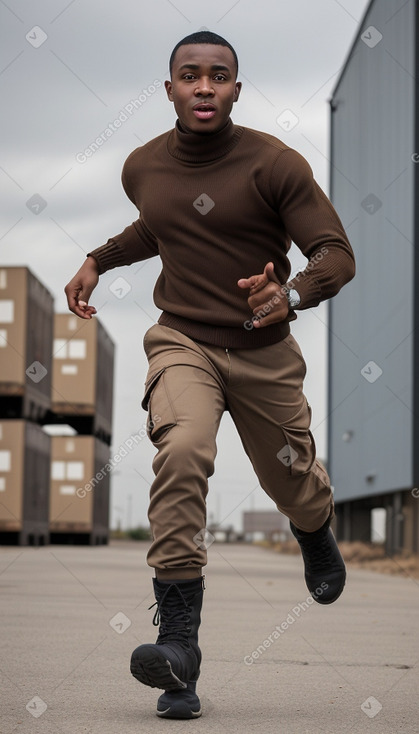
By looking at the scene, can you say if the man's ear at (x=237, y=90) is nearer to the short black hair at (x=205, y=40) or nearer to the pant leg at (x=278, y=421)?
the short black hair at (x=205, y=40)

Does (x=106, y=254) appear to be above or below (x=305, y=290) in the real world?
above

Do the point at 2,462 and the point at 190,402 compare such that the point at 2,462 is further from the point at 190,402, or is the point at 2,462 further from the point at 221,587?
the point at 190,402

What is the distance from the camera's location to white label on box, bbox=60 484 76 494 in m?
26.5

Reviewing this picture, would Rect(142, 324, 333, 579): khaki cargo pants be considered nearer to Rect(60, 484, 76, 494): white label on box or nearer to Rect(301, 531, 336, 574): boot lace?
Rect(301, 531, 336, 574): boot lace

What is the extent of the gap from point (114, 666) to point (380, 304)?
20.5 meters

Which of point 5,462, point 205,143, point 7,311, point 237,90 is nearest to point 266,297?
point 205,143

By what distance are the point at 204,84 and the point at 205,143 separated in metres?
0.18

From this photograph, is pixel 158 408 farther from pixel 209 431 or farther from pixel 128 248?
pixel 128 248

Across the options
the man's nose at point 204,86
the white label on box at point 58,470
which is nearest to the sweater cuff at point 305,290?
the man's nose at point 204,86

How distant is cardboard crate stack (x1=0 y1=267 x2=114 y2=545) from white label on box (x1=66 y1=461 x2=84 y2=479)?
0.07 ft

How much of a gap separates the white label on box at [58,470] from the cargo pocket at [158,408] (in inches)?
928

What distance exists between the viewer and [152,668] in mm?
2865

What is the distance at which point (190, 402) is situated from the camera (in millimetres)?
3152

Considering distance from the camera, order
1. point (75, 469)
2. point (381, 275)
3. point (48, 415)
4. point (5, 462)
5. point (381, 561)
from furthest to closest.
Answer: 1. point (48, 415)
2. point (75, 469)
3. point (381, 275)
4. point (5, 462)
5. point (381, 561)
